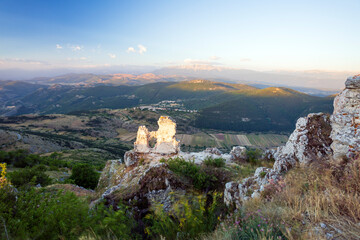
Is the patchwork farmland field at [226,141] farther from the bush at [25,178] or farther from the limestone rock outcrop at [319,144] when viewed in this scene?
the limestone rock outcrop at [319,144]

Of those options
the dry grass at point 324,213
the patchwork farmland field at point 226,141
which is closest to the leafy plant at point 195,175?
the dry grass at point 324,213

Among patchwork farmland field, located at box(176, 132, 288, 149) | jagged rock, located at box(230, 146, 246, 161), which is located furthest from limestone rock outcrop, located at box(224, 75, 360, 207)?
patchwork farmland field, located at box(176, 132, 288, 149)

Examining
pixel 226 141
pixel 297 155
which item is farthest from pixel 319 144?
pixel 226 141

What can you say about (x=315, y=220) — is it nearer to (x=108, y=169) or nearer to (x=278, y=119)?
(x=108, y=169)

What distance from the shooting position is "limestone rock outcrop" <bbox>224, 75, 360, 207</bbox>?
20.7 feet

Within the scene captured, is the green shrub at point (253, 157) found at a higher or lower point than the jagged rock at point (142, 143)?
lower

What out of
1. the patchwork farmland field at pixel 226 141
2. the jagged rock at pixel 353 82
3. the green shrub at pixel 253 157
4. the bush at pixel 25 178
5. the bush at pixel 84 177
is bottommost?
the patchwork farmland field at pixel 226 141

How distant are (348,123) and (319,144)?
136 centimetres

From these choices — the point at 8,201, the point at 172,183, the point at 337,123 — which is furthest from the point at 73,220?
the point at 337,123

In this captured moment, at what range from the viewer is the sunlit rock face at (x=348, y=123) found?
240 inches

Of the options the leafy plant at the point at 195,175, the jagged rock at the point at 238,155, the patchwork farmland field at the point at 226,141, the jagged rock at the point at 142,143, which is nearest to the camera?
the leafy plant at the point at 195,175

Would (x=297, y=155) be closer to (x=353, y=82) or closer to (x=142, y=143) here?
(x=353, y=82)

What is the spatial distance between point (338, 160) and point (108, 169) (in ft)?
55.2

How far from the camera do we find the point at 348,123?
22.0 ft
